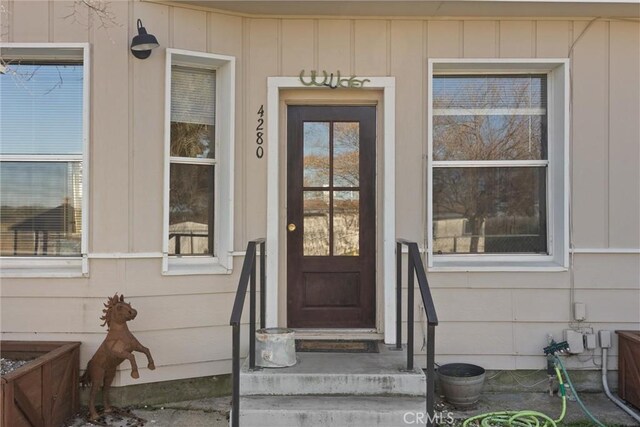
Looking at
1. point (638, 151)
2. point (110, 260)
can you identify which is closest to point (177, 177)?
point (110, 260)

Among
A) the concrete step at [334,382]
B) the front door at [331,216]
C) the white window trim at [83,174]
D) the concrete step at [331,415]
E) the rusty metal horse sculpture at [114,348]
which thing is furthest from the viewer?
the front door at [331,216]

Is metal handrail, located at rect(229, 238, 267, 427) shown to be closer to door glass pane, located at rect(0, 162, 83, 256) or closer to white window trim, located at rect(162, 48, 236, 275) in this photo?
white window trim, located at rect(162, 48, 236, 275)

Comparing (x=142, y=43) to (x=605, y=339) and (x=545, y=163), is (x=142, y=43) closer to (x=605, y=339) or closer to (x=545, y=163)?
(x=545, y=163)

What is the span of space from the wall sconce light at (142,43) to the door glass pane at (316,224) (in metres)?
1.63

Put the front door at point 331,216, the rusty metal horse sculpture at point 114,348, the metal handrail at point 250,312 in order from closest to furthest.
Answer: the metal handrail at point 250,312, the rusty metal horse sculpture at point 114,348, the front door at point 331,216

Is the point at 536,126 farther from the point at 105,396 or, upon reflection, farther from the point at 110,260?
the point at 105,396

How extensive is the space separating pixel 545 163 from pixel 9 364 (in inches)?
173

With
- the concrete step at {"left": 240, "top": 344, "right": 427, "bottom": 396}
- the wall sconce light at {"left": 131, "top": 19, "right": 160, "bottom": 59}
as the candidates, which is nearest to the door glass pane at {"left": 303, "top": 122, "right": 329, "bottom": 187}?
the wall sconce light at {"left": 131, "top": 19, "right": 160, "bottom": 59}

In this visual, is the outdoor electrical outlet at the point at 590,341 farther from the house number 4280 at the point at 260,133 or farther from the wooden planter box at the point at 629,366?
the house number 4280 at the point at 260,133

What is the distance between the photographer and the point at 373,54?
4.00 metres

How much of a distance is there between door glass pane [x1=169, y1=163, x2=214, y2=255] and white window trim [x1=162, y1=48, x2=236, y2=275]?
0.17ft

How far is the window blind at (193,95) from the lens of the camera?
388 centimetres

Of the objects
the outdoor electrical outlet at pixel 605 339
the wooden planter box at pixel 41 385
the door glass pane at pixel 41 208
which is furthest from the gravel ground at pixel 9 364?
the outdoor electrical outlet at pixel 605 339

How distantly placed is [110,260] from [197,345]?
36.2 inches
